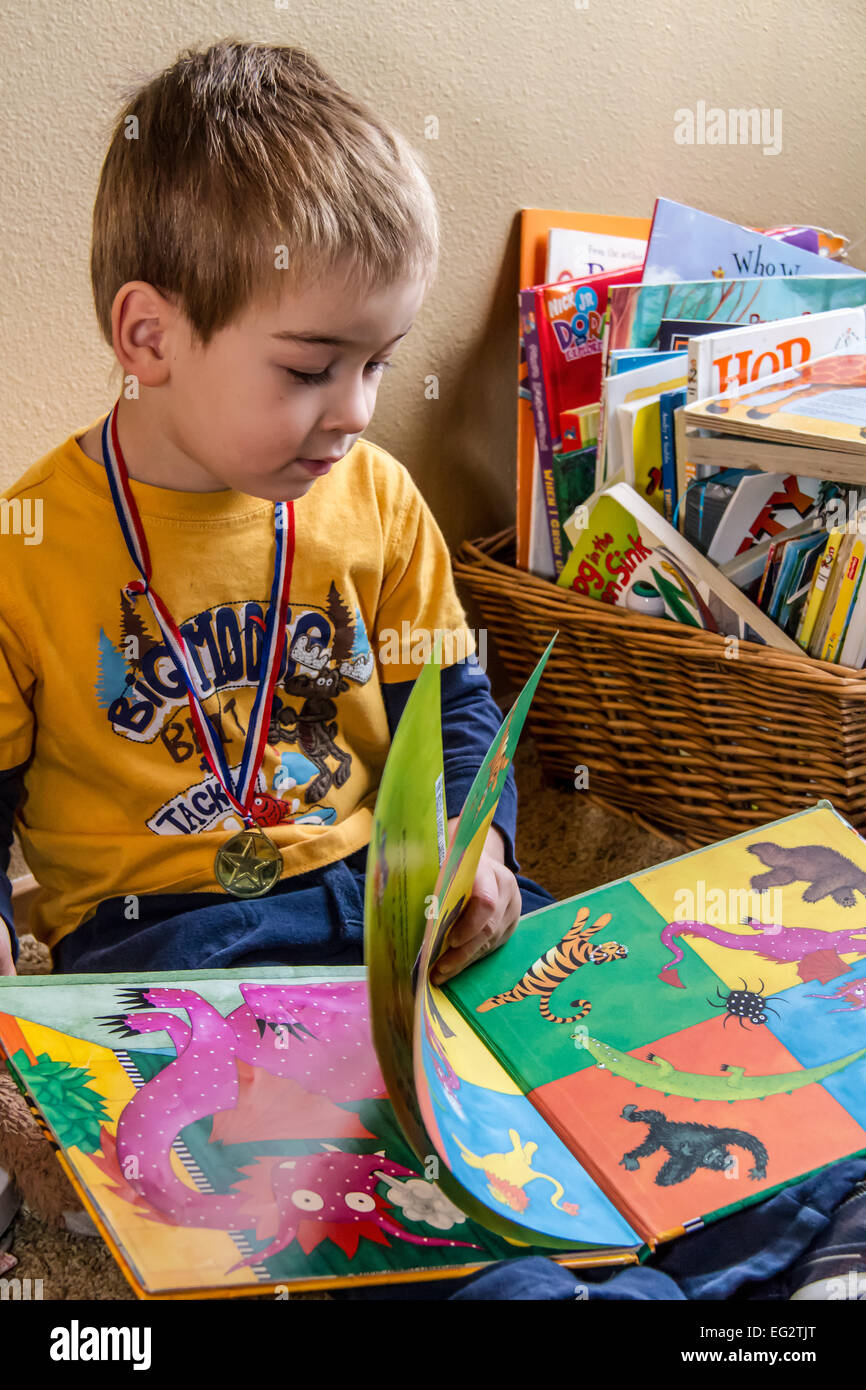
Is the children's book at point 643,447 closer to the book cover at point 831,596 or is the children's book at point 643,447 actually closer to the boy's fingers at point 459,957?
the book cover at point 831,596

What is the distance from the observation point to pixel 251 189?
66 centimetres

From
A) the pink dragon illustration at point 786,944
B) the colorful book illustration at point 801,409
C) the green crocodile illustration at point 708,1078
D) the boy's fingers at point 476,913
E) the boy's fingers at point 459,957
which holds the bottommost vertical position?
the green crocodile illustration at point 708,1078

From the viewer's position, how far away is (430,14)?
3.62 ft

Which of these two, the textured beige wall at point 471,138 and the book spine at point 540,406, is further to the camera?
the book spine at point 540,406

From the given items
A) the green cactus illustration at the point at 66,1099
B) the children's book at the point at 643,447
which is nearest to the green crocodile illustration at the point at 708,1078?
the green cactus illustration at the point at 66,1099

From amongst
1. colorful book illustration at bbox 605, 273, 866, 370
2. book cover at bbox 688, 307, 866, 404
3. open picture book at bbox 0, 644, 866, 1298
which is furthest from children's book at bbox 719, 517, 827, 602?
open picture book at bbox 0, 644, 866, 1298

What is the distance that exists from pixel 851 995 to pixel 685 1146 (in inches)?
6.1

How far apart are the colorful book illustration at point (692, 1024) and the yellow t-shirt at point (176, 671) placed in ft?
0.63

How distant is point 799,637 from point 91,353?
0.63 meters

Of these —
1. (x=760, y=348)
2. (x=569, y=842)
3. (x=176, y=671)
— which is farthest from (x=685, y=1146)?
(x=760, y=348)

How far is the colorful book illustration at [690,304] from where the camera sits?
45.3 inches

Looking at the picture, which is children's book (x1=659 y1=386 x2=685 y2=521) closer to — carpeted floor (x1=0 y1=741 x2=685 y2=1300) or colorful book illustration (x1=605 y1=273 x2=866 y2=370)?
colorful book illustration (x1=605 y1=273 x2=866 y2=370)

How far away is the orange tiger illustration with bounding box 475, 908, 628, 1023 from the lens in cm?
69
